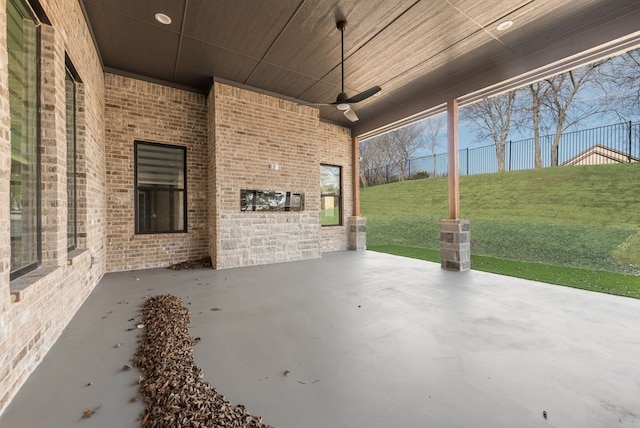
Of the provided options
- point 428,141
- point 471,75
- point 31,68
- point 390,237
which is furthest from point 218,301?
point 428,141

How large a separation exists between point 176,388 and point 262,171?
478cm

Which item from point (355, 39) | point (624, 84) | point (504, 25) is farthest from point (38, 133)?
point (624, 84)

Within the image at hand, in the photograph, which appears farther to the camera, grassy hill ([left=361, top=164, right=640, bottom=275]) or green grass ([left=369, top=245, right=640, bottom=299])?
grassy hill ([left=361, top=164, right=640, bottom=275])

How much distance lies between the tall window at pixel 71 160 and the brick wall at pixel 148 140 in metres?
1.65

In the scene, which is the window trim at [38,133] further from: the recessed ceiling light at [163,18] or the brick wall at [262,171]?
the brick wall at [262,171]

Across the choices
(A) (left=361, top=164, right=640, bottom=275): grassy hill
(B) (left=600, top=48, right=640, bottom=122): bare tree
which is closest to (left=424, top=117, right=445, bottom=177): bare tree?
(A) (left=361, top=164, right=640, bottom=275): grassy hill

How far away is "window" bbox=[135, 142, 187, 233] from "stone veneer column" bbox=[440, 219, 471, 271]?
5552mm

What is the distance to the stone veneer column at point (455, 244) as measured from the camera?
17.6 ft

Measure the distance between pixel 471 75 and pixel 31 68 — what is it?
6198 millimetres

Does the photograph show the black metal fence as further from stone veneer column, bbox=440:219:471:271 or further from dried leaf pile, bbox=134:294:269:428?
dried leaf pile, bbox=134:294:269:428

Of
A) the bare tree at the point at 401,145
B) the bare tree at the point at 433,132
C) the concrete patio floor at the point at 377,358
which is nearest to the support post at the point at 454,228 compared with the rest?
the concrete patio floor at the point at 377,358

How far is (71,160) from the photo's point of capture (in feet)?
11.2

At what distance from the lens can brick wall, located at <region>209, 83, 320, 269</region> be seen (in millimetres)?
5492

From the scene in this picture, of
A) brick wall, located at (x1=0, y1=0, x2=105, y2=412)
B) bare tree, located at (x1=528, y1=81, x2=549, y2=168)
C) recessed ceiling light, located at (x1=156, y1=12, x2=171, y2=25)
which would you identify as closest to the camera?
brick wall, located at (x1=0, y1=0, x2=105, y2=412)
